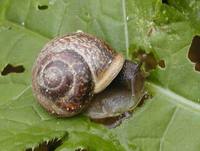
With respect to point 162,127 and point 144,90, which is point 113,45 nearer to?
point 144,90

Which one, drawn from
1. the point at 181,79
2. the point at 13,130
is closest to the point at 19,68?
the point at 13,130

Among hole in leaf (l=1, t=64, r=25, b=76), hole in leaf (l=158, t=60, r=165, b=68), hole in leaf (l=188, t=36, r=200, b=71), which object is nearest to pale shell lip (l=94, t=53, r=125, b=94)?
hole in leaf (l=158, t=60, r=165, b=68)

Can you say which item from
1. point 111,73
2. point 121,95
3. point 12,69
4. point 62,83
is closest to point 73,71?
point 62,83

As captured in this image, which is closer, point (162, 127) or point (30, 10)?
point (162, 127)

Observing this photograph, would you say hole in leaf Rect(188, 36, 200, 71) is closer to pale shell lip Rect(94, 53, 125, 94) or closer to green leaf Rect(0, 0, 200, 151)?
green leaf Rect(0, 0, 200, 151)

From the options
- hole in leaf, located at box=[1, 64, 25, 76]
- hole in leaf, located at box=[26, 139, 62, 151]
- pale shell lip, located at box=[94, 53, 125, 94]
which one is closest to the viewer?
hole in leaf, located at box=[26, 139, 62, 151]

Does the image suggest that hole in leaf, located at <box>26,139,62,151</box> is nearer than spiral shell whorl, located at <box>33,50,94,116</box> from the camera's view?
Yes

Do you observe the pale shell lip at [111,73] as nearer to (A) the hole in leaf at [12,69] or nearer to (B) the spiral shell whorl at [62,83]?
(B) the spiral shell whorl at [62,83]

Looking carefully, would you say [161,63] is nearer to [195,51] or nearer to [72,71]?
[195,51]
